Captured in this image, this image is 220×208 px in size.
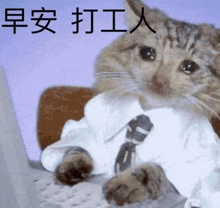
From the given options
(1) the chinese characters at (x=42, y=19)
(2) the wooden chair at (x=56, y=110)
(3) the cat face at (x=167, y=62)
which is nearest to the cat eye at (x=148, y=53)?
(3) the cat face at (x=167, y=62)

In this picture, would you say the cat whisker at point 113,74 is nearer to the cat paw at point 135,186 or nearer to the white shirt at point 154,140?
the white shirt at point 154,140

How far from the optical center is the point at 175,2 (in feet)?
2.90

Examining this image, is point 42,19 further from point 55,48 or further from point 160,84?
point 160,84

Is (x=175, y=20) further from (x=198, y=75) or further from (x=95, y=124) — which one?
(x=95, y=124)

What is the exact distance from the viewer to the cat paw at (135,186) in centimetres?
76

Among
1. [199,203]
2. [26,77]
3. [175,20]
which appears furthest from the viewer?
[26,77]

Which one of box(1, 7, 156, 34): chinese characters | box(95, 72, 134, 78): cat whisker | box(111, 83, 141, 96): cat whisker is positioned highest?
box(1, 7, 156, 34): chinese characters

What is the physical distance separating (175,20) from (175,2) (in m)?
0.04

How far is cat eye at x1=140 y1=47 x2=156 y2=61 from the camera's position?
2.78ft

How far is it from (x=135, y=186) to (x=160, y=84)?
0.22 metres

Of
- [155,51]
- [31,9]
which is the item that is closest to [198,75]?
[155,51]

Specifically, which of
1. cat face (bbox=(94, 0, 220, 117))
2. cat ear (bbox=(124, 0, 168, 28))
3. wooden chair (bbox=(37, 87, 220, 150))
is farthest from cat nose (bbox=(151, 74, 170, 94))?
wooden chair (bbox=(37, 87, 220, 150))

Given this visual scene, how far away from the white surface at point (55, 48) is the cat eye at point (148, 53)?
98mm

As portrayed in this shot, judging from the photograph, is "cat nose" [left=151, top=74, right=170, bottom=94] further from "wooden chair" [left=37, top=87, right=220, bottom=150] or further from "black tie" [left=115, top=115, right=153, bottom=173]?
"wooden chair" [left=37, top=87, right=220, bottom=150]
